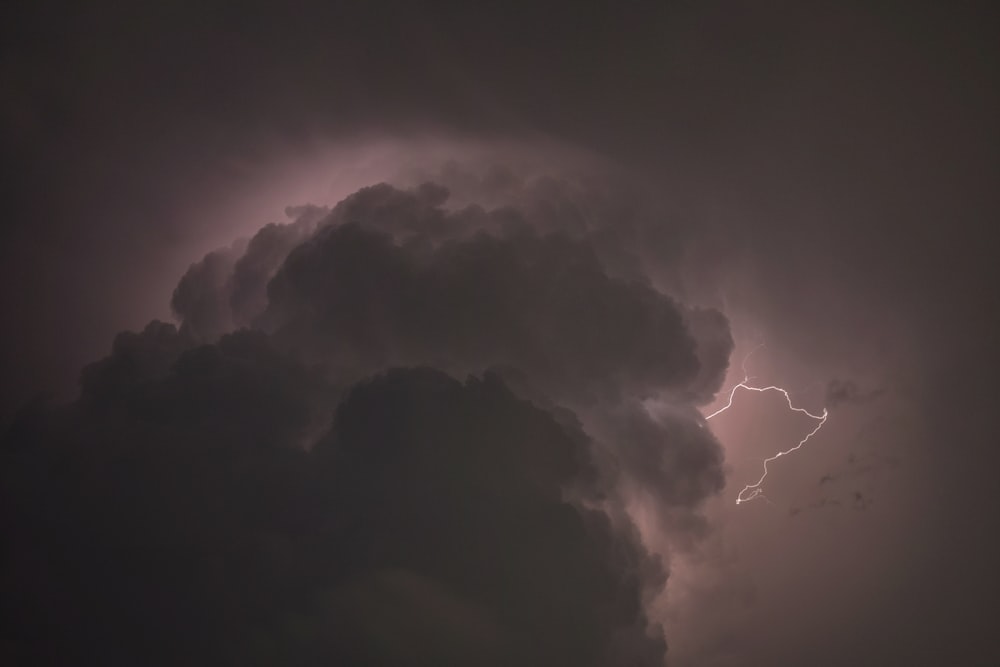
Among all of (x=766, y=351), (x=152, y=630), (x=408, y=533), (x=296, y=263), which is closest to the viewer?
(x=152, y=630)

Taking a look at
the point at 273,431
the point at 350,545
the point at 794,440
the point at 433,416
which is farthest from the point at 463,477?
the point at 794,440

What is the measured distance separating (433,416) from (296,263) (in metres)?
5.83

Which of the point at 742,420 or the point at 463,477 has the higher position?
the point at 742,420

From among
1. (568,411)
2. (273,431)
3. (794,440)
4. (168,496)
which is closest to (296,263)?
(273,431)

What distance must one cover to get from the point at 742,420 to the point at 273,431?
14008mm

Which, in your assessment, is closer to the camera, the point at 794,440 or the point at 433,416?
the point at 433,416

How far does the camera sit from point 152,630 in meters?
16.4

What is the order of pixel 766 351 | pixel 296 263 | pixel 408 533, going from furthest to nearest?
pixel 766 351, pixel 296 263, pixel 408 533

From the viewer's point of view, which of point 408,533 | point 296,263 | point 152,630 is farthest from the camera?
point 296,263

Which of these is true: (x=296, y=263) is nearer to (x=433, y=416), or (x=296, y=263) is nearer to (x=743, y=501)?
(x=433, y=416)

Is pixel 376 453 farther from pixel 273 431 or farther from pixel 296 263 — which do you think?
pixel 296 263

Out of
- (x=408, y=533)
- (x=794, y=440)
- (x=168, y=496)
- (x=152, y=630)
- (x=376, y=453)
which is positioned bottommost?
(x=152, y=630)

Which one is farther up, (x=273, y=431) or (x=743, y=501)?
(x=743, y=501)

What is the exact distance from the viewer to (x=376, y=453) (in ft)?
59.1
